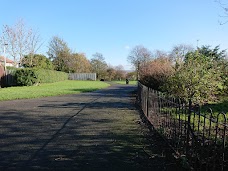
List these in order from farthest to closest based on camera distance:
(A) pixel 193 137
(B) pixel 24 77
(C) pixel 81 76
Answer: (C) pixel 81 76, (B) pixel 24 77, (A) pixel 193 137

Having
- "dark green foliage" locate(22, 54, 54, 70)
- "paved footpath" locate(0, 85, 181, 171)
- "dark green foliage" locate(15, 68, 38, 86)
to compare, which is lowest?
"paved footpath" locate(0, 85, 181, 171)

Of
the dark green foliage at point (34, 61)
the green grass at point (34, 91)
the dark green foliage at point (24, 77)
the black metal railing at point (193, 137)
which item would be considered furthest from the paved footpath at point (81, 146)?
the dark green foliage at point (34, 61)

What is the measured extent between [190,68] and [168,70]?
287 cm

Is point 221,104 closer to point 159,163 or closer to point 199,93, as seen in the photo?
point 199,93

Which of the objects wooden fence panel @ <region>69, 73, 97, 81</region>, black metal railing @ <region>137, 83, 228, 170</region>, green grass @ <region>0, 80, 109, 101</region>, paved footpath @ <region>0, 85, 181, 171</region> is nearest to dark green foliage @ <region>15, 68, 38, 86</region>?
green grass @ <region>0, 80, 109, 101</region>

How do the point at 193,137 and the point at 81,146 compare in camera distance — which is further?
the point at 81,146

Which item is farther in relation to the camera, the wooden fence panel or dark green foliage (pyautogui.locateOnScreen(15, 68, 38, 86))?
the wooden fence panel

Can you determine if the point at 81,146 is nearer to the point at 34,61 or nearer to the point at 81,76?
the point at 34,61

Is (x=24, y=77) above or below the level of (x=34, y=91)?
above

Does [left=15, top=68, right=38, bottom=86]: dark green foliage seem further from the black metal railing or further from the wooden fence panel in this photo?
the wooden fence panel

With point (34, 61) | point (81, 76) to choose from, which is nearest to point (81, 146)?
point (34, 61)

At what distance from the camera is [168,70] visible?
11.4 m

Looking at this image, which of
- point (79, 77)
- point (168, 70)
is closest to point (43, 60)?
point (79, 77)

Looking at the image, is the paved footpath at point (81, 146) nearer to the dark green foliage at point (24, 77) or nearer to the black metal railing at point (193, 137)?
the black metal railing at point (193, 137)
